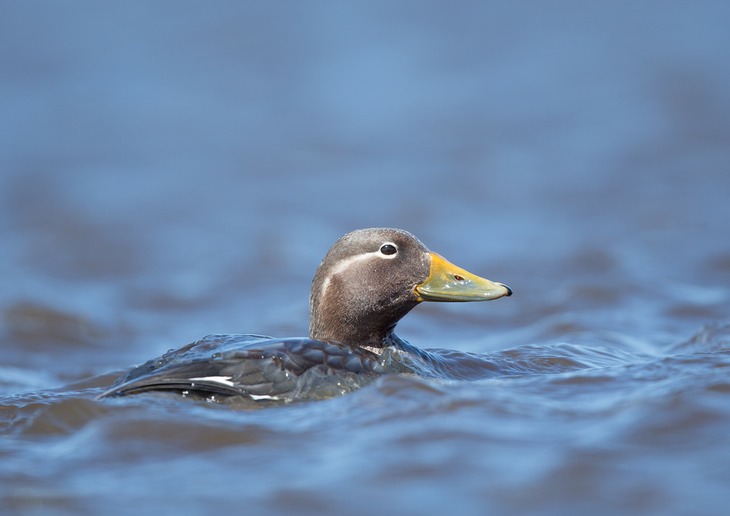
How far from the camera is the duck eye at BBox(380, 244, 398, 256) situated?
7.79 meters

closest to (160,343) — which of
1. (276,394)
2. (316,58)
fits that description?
(276,394)

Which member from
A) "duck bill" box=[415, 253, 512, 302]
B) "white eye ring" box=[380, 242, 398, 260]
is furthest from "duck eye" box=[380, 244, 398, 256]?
"duck bill" box=[415, 253, 512, 302]

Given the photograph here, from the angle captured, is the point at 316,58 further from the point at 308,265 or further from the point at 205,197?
the point at 308,265

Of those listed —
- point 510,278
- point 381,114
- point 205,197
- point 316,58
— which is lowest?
point 510,278

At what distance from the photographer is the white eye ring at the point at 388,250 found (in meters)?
7.79

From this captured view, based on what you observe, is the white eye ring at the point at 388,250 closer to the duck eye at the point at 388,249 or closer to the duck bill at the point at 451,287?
the duck eye at the point at 388,249

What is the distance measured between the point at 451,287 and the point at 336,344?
1140 mm

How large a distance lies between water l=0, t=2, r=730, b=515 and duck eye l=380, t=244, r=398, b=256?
1022mm

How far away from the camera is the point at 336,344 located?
7129 mm

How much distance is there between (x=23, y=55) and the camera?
18.2 m

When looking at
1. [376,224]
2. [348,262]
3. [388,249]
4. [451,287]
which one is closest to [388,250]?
[388,249]

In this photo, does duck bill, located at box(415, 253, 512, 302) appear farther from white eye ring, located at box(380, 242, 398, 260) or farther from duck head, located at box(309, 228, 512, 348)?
white eye ring, located at box(380, 242, 398, 260)

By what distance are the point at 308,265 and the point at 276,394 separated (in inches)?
249

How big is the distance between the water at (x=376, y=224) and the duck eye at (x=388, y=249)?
1.02m
